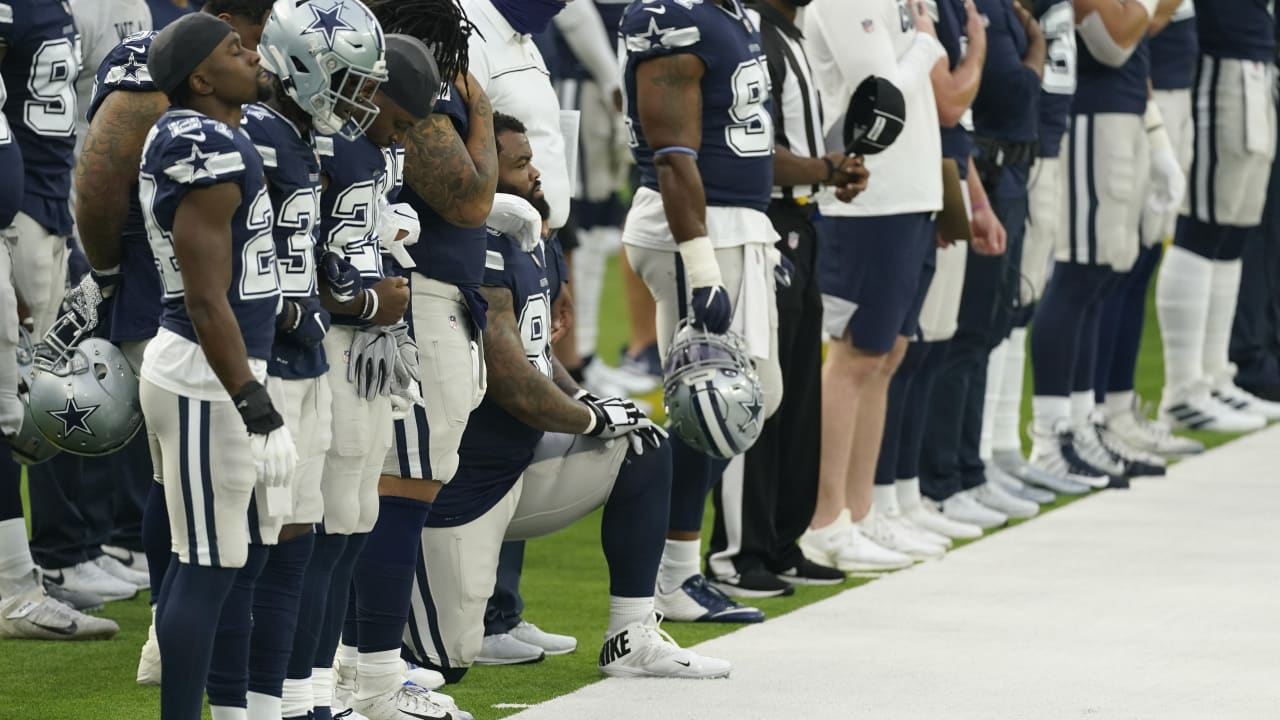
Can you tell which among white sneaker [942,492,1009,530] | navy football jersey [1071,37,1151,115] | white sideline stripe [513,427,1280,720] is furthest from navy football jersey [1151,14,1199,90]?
white sneaker [942,492,1009,530]

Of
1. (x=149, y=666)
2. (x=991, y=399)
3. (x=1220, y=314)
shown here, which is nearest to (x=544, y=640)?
(x=149, y=666)

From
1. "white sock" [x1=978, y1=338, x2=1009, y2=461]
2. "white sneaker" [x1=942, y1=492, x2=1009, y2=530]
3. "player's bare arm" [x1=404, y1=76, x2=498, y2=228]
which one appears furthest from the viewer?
"white sock" [x1=978, y1=338, x2=1009, y2=461]

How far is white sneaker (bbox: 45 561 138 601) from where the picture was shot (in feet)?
20.6

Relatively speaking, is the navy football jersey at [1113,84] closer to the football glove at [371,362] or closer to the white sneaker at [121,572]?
the white sneaker at [121,572]

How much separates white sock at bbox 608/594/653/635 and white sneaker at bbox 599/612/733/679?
0.01m

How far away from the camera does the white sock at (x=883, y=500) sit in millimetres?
7461

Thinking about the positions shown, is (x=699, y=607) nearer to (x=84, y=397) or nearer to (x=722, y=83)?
(x=722, y=83)

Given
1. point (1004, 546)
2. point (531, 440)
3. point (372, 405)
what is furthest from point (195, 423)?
point (1004, 546)

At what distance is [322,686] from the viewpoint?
14.7ft

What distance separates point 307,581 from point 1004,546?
3.72 m

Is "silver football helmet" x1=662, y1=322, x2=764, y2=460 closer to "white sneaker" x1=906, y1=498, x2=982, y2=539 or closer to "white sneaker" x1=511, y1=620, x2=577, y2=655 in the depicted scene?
"white sneaker" x1=511, y1=620, x2=577, y2=655

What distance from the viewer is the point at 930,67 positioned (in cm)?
700

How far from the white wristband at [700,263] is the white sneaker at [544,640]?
3.46ft

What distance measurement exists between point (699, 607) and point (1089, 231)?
3.43 meters
